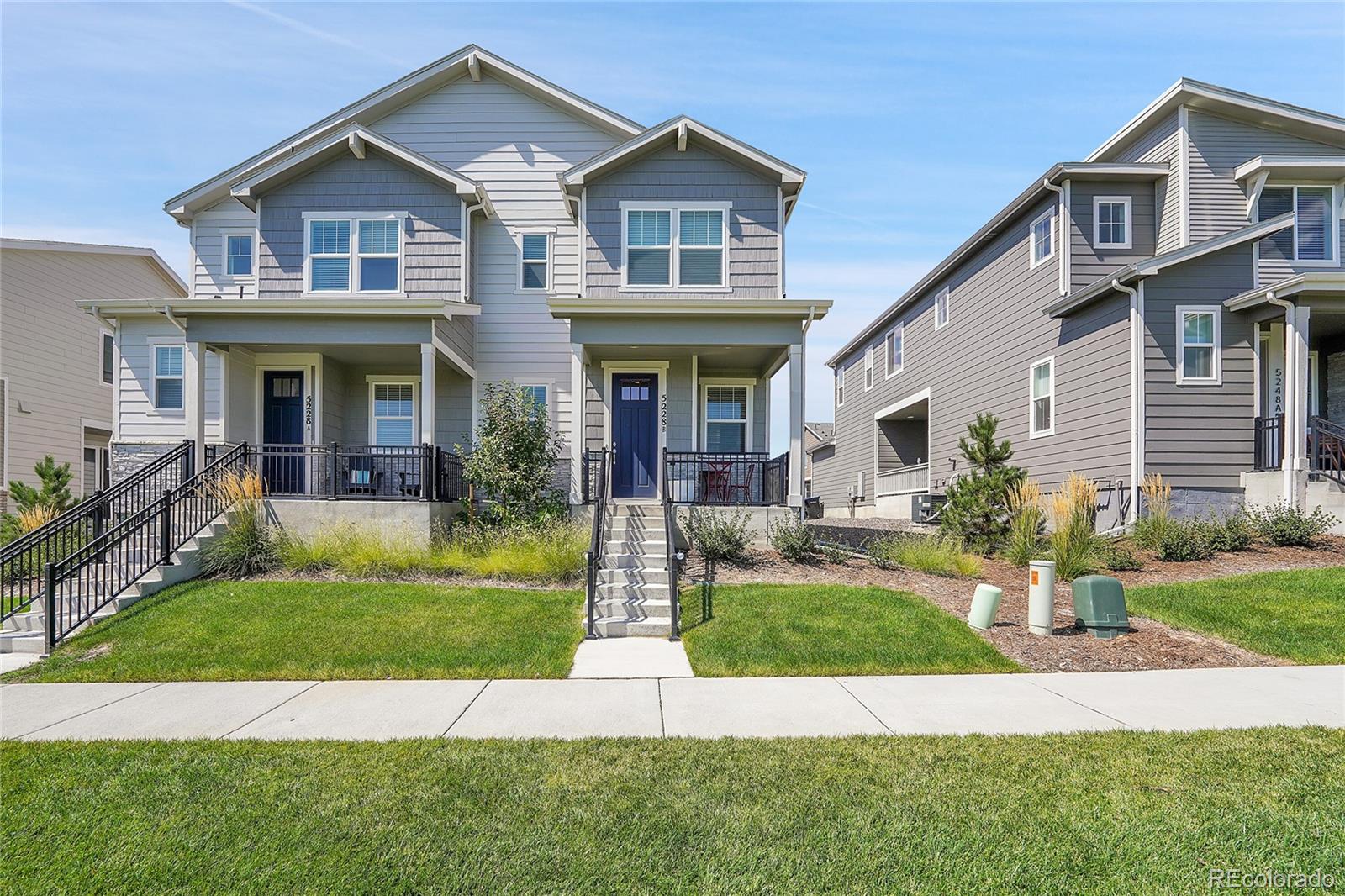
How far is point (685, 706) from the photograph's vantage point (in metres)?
6.95

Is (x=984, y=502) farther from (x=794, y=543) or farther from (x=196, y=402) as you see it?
(x=196, y=402)

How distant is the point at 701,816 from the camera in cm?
451

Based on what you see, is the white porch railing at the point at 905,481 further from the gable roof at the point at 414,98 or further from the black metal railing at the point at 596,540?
the gable roof at the point at 414,98

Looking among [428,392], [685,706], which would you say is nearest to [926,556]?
[685,706]

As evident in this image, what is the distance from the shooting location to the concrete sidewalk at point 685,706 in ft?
20.5

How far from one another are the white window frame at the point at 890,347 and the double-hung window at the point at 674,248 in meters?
13.7

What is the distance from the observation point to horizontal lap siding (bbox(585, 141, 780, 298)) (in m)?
15.8

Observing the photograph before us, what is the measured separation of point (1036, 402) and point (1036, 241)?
148 inches

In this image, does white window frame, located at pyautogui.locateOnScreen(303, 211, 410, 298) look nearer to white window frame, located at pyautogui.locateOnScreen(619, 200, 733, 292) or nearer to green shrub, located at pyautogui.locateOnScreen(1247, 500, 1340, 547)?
white window frame, located at pyautogui.locateOnScreen(619, 200, 733, 292)

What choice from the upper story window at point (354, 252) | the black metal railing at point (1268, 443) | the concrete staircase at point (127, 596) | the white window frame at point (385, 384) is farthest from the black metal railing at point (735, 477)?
the black metal railing at point (1268, 443)

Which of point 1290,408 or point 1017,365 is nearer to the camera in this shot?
point 1290,408

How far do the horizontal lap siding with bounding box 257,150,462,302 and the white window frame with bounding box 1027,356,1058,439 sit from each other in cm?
1306

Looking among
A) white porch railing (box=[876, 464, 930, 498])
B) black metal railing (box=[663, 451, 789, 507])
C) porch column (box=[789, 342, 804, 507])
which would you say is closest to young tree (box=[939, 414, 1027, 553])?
porch column (box=[789, 342, 804, 507])

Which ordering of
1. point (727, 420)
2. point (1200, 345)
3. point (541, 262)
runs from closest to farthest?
point (1200, 345), point (541, 262), point (727, 420)
